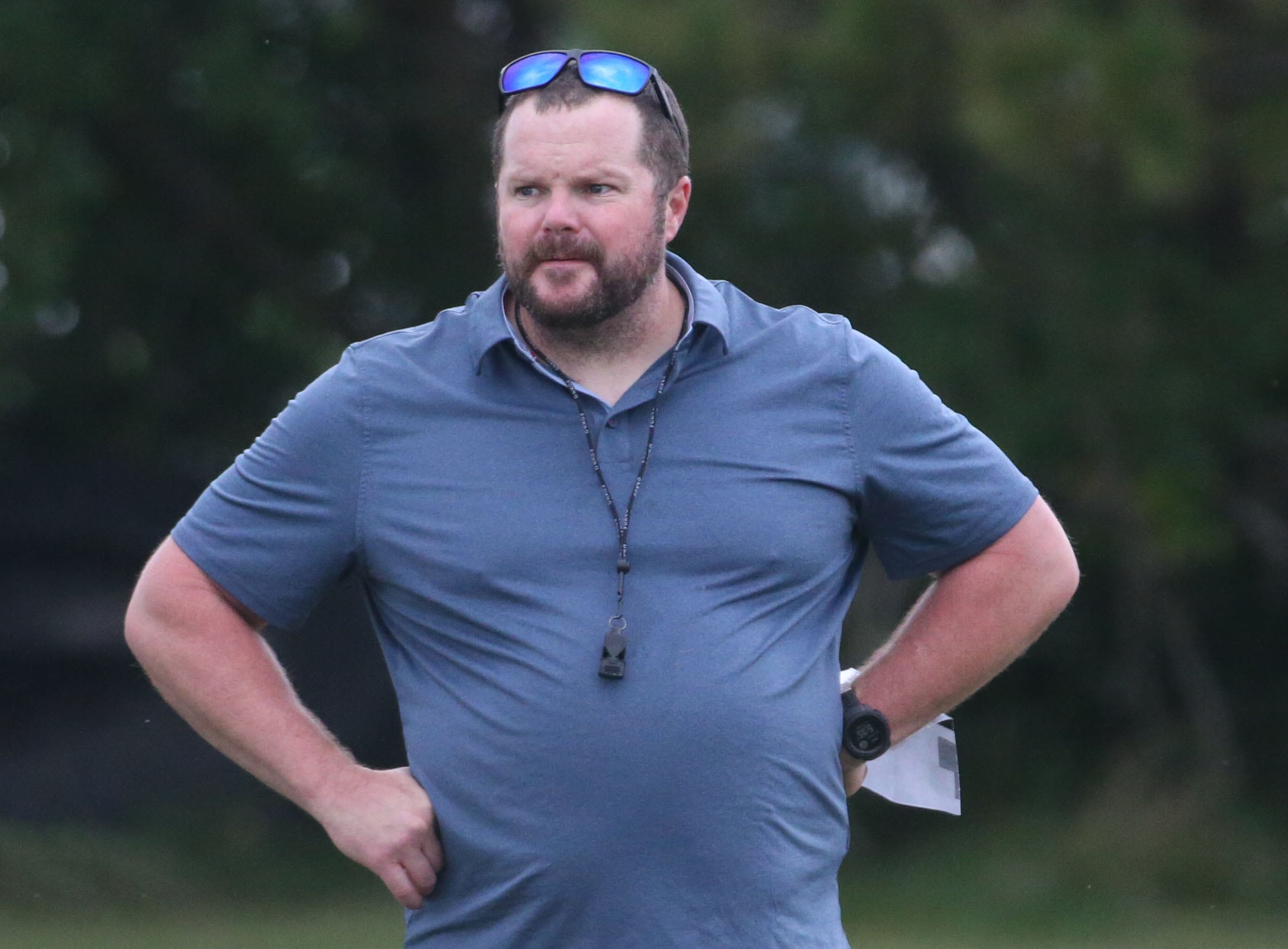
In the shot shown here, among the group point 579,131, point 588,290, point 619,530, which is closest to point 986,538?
point 619,530

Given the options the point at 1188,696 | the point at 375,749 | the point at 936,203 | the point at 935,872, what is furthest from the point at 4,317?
the point at 1188,696

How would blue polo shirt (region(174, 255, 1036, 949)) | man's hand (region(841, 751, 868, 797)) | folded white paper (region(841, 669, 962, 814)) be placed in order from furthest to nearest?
folded white paper (region(841, 669, 962, 814)), man's hand (region(841, 751, 868, 797)), blue polo shirt (region(174, 255, 1036, 949))

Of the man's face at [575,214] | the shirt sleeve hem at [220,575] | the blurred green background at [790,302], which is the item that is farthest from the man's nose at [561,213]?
the blurred green background at [790,302]

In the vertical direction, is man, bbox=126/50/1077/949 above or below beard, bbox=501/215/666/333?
below

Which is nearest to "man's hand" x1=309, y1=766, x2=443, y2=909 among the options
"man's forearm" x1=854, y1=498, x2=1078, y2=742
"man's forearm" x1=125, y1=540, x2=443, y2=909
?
"man's forearm" x1=125, y1=540, x2=443, y2=909

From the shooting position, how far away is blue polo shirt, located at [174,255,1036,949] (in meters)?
2.38

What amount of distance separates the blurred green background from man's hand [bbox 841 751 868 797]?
16.3ft

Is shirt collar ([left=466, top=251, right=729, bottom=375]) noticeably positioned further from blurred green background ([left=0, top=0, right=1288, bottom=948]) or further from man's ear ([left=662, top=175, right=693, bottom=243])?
blurred green background ([left=0, top=0, right=1288, bottom=948])

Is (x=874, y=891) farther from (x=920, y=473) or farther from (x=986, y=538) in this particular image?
(x=920, y=473)

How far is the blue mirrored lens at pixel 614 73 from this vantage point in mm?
2570

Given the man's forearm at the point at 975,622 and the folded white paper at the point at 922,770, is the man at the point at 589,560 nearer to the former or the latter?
the man's forearm at the point at 975,622

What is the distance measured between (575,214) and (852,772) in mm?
884

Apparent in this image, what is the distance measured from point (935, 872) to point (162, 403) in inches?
206

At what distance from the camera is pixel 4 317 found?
9.30m
